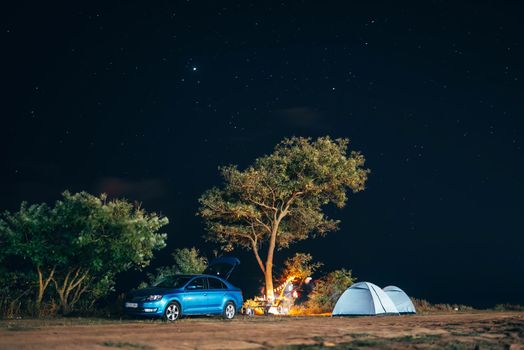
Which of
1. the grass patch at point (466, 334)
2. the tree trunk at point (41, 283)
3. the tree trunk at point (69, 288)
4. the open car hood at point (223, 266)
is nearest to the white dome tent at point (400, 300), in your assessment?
the open car hood at point (223, 266)

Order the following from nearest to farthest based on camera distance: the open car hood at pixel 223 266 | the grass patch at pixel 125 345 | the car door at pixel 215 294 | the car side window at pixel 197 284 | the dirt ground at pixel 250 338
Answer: the grass patch at pixel 125 345 < the dirt ground at pixel 250 338 < the car side window at pixel 197 284 < the car door at pixel 215 294 < the open car hood at pixel 223 266

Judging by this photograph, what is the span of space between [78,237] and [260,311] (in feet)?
38.6

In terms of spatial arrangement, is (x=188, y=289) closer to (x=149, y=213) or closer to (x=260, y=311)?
(x=149, y=213)

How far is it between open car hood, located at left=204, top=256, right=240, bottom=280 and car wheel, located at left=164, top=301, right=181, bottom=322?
22.0 feet

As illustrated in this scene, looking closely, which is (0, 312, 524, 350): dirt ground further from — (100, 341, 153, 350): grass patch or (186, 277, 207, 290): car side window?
(186, 277, 207, 290): car side window

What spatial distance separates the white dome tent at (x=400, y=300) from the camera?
26641mm

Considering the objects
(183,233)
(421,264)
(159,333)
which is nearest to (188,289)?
(159,333)

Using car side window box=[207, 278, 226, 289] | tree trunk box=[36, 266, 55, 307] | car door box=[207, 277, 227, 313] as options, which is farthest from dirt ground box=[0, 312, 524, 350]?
tree trunk box=[36, 266, 55, 307]

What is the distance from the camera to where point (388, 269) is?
73312mm

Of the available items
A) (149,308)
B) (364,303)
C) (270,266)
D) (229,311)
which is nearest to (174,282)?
(149,308)

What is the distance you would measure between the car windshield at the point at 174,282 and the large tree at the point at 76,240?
1894mm

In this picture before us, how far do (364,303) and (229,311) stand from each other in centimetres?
709

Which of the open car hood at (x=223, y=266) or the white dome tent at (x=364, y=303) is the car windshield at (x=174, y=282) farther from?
the white dome tent at (x=364, y=303)

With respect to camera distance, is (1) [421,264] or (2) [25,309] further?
(1) [421,264]
